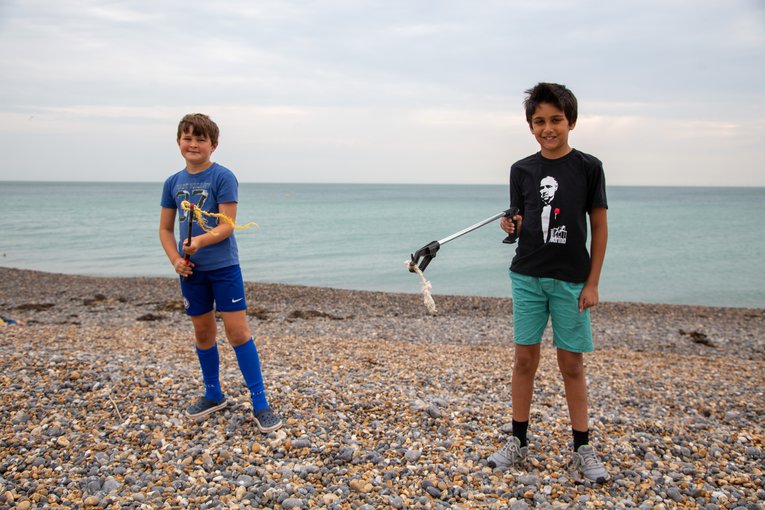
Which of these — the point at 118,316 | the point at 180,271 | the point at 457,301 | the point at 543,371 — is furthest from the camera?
the point at 457,301

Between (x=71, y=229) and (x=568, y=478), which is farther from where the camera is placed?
(x=71, y=229)

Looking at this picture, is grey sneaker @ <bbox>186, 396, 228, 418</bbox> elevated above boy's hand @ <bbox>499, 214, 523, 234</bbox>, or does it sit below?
below

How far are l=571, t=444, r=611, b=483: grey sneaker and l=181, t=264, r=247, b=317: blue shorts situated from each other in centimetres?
245

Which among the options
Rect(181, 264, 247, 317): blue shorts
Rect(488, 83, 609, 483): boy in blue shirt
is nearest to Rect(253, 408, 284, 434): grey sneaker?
Rect(181, 264, 247, 317): blue shorts

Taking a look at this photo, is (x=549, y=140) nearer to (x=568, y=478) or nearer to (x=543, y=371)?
(x=568, y=478)

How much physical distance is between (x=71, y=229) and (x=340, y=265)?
21440 millimetres

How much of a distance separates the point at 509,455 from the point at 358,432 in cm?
108

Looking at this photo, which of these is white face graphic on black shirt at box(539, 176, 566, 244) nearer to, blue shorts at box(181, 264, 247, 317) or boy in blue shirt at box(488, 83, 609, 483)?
boy in blue shirt at box(488, 83, 609, 483)

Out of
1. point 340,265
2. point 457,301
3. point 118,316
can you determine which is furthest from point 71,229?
point 457,301

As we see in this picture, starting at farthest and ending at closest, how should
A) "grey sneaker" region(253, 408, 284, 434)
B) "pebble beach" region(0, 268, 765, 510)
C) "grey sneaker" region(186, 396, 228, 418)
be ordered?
"grey sneaker" region(186, 396, 228, 418)
"grey sneaker" region(253, 408, 284, 434)
"pebble beach" region(0, 268, 765, 510)

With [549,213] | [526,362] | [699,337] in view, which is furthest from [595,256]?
[699,337]

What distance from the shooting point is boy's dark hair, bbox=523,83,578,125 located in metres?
3.42

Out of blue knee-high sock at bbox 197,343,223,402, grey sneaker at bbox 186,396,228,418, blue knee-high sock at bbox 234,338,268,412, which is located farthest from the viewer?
blue knee-high sock at bbox 197,343,223,402

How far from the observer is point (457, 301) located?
14.9 meters
